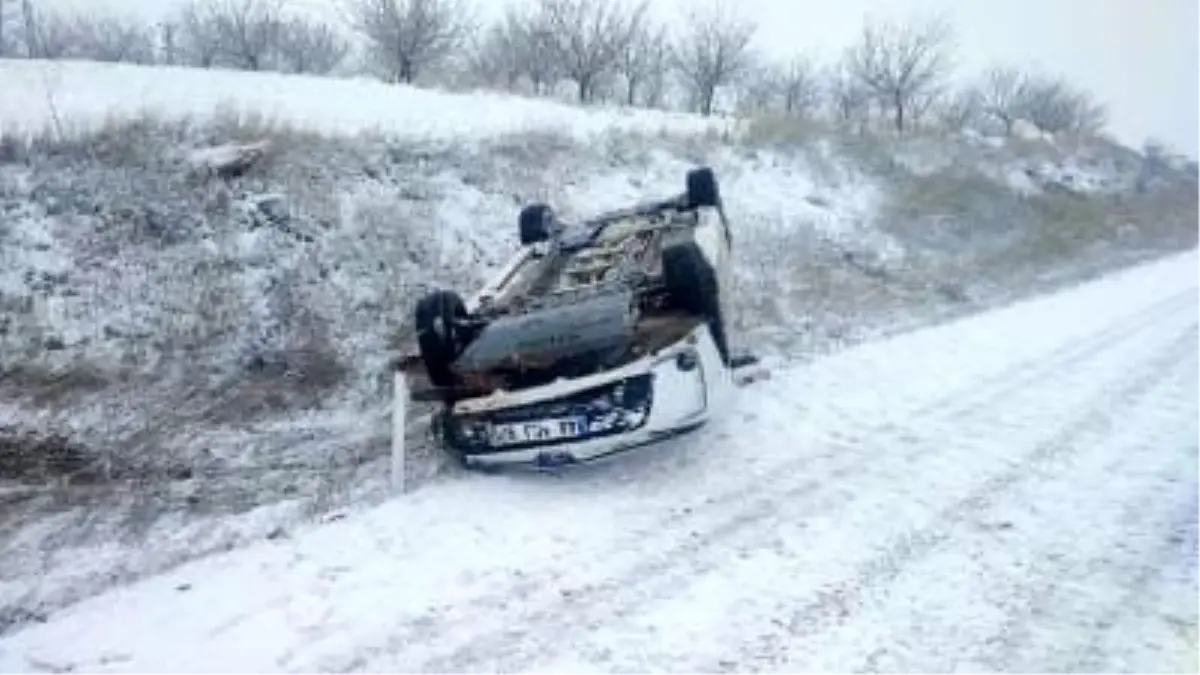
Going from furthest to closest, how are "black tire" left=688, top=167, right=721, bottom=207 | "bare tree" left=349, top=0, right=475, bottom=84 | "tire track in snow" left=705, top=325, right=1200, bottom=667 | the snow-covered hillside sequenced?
"bare tree" left=349, top=0, right=475, bottom=84
"black tire" left=688, top=167, right=721, bottom=207
the snow-covered hillside
"tire track in snow" left=705, top=325, right=1200, bottom=667

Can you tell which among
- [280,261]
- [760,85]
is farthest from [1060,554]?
[760,85]

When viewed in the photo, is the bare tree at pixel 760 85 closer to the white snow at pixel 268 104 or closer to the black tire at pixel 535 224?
the white snow at pixel 268 104

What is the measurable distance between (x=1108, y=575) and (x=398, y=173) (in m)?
10.1

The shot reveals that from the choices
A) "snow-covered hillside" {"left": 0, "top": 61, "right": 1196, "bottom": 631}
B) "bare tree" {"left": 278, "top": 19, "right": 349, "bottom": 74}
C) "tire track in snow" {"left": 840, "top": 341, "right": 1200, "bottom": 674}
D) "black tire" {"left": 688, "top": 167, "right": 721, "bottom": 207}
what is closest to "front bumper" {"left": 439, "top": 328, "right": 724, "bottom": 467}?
"snow-covered hillside" {"left": 0, "top": 61, "right": 1196, "bottom": 631}

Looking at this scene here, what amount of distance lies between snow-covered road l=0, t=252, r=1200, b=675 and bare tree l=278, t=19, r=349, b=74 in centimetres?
3035

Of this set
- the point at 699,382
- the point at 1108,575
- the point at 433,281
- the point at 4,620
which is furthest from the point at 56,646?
the point at 433,281

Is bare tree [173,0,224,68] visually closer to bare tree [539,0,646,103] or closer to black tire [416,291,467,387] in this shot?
bare tree [539,0,646,103]

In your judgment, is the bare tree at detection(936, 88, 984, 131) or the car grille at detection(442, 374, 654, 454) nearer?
the car grille at detection(442, 374, 654, 454)

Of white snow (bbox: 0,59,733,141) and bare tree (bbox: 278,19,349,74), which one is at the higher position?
bare tree (bbox: 278,19,349,74)

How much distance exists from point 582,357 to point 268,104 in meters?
10.4

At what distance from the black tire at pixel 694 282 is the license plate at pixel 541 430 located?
147 centimetres

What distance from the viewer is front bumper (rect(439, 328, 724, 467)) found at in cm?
625

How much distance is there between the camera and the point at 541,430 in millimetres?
6281

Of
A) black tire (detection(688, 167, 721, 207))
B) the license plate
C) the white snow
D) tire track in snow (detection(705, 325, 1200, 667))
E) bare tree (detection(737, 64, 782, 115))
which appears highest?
bare tree (detection(737, 64, 782, 115))
